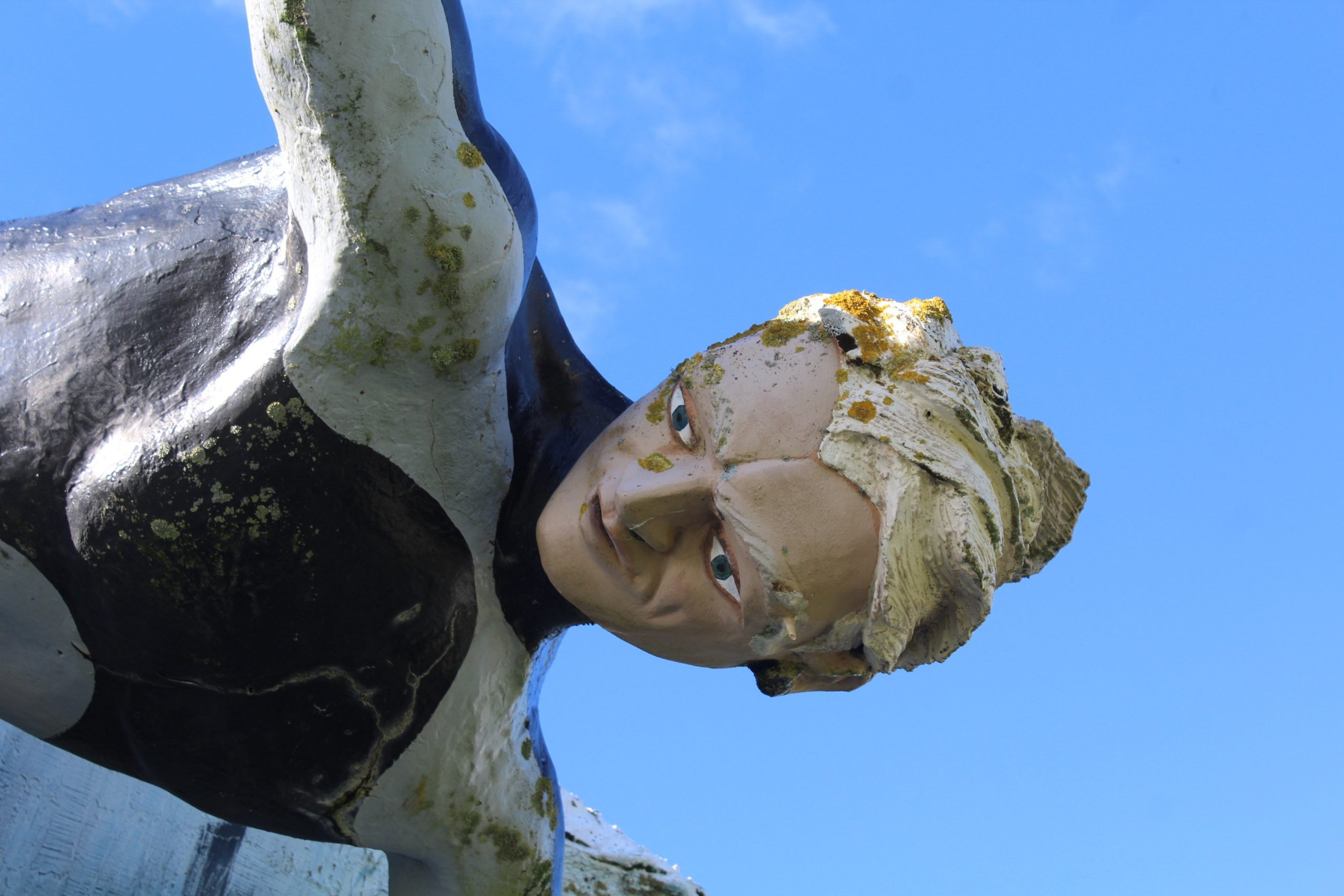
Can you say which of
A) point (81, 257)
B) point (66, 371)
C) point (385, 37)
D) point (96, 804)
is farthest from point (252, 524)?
point (96, 804)

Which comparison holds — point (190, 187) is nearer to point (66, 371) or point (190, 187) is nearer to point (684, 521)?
point (66, 371)

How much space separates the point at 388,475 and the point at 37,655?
1.75 feet

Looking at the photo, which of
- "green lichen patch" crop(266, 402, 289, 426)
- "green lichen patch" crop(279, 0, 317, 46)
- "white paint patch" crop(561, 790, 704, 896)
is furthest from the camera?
"white paint patch" crop(561, 790, 704, 896)

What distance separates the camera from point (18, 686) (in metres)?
1.55

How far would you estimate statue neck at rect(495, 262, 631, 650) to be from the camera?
156 centimetres

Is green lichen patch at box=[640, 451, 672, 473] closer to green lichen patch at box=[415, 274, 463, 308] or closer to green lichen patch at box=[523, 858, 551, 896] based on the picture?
green lichen patch at box=[415, 274, 463, 308]

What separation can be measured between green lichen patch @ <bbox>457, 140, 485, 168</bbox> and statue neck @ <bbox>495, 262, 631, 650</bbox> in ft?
1.18

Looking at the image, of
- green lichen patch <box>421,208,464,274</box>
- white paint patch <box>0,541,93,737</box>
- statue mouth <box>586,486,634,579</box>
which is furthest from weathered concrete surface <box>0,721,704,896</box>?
green lichen patch <box>421,208,464,274</box>

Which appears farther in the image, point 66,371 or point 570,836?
point 570,836

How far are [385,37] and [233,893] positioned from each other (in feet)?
6.08

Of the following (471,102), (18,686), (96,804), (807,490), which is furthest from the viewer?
(96,804)

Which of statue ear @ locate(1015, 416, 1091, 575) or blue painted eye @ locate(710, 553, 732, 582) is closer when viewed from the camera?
blue painted eye @ locate(710, 553, 732, 582)

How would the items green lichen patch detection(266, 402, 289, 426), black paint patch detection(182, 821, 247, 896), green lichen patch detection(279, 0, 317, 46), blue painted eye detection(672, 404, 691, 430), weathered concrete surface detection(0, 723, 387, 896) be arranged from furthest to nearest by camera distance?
black paint patch detection(182, 821, 247, 896) < weathered concrete surface detection(0, 723, 387, 896) < blue painted eye detection(672, 404, 691, 430) < green lichen patch detection(266, 402, 289, 426) < green lichen patch detection(279, 0, 317, 46)

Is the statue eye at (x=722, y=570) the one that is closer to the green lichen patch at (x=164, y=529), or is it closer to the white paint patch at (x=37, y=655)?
the green lichen patch at (x=164, y=529)
